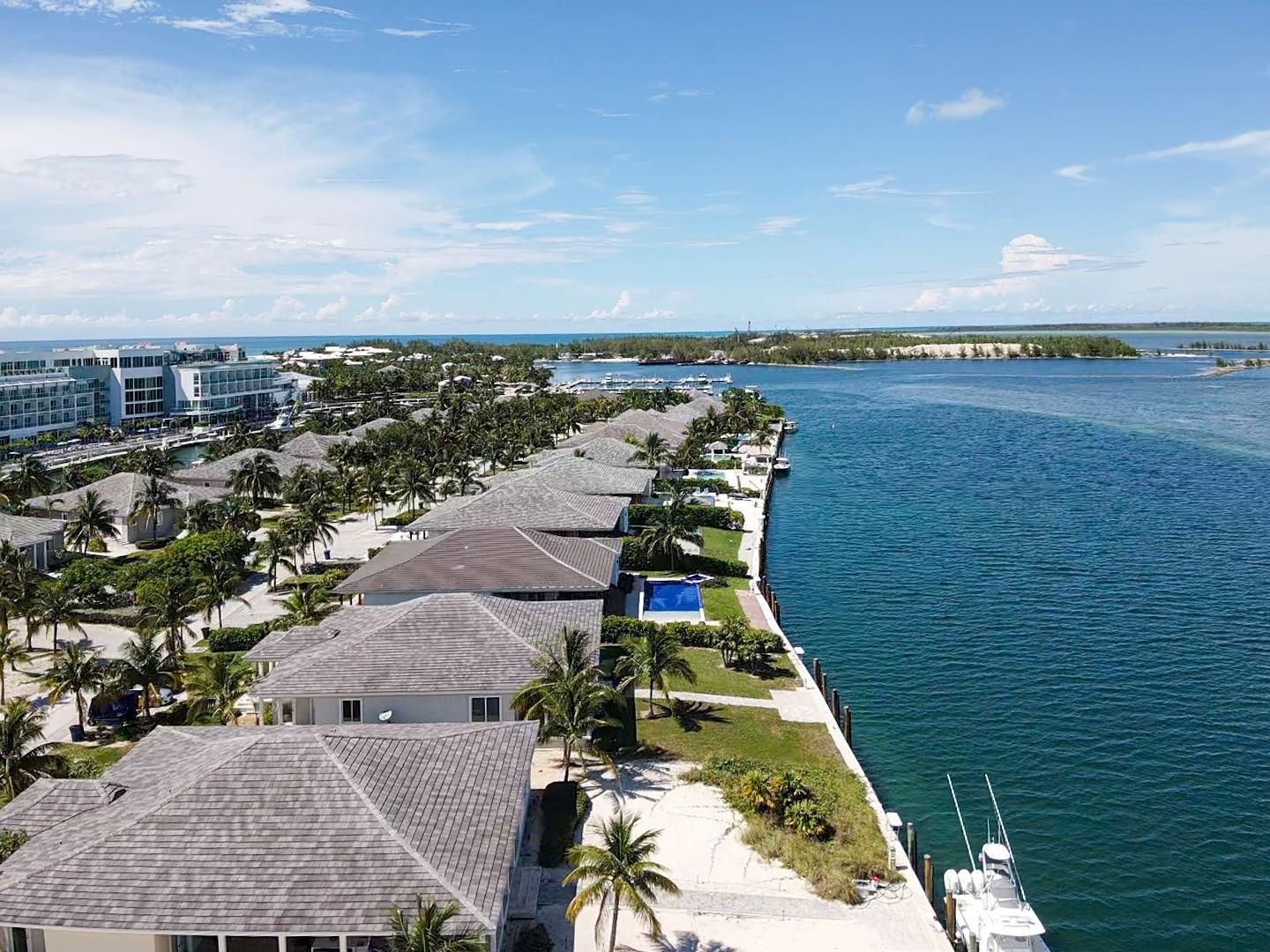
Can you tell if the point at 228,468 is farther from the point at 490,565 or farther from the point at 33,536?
the point at 490,565

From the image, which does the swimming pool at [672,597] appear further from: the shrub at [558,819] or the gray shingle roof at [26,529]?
the gray shingle roof at [26,529]

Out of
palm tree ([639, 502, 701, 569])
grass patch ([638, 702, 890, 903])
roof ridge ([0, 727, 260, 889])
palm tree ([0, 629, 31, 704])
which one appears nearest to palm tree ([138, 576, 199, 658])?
palm tree ([0, 629, 31, 704])

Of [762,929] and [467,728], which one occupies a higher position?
[467,728]

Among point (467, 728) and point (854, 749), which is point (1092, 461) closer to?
point (854, 749)

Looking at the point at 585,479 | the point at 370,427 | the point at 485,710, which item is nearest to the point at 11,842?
the point at 485,710

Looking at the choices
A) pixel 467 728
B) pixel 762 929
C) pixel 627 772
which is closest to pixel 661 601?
pixel 627 772

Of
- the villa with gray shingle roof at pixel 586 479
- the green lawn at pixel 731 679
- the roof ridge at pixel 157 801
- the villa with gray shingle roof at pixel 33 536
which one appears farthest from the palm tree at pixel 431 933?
the villa with gray shingle roof at pixel 33 536
